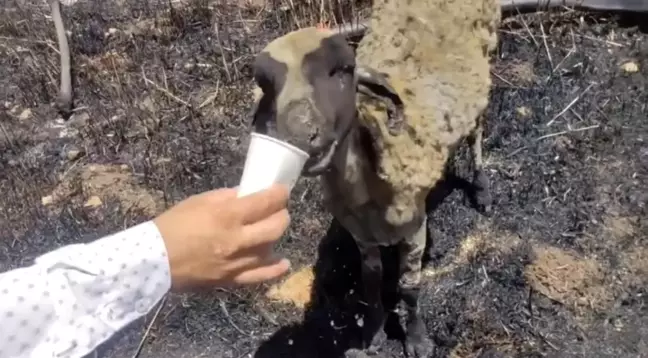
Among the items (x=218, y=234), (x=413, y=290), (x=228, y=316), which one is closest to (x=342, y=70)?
(x=218, y=234)

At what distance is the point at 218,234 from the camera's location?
2.06 m

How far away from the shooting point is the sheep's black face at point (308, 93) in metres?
2.70

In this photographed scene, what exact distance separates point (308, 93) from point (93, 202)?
2561mm

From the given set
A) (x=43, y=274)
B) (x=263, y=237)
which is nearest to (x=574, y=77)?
(x=263, y=237)

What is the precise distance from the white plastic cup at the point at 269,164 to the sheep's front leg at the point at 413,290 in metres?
1.29

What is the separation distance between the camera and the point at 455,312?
4.20 meters

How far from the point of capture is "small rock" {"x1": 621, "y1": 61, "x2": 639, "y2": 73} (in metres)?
5.49

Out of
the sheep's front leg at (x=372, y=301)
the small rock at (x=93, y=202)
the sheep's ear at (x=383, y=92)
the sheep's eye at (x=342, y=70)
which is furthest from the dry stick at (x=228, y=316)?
the sheep's eye at (x=342, y=70)

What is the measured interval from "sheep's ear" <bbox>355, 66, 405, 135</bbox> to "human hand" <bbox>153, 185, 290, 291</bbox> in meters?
1.07

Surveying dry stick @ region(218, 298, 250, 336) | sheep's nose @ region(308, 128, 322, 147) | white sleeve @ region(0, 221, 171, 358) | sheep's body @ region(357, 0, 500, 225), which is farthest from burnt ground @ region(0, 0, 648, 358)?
white sleeve @ region(0, 221, 171, 358)

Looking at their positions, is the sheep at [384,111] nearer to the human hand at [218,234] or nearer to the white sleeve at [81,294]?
the human hand at [218,234]

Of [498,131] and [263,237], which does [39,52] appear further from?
[263,237]

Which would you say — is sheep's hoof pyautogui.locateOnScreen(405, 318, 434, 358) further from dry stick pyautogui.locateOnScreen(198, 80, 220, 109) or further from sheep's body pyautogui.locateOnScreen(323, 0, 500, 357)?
dry stick pyautogui.locateOnScreen(198, 80, 220, 109)

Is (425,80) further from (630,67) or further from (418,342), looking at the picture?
(630,67)
